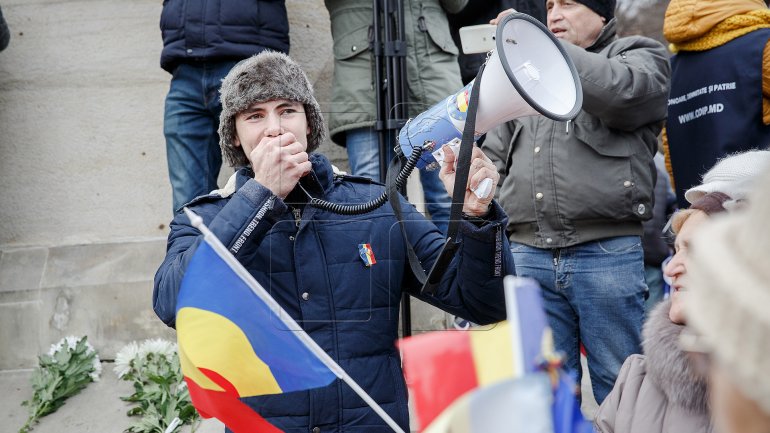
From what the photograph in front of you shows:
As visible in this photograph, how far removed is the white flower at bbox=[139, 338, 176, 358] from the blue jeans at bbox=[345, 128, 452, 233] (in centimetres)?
184

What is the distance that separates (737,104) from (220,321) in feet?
8.22

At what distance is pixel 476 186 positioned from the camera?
8.05 feet

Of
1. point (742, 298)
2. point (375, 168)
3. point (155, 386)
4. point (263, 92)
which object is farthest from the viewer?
point (155, 386)

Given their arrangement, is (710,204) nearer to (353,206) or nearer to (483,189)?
(483,189)

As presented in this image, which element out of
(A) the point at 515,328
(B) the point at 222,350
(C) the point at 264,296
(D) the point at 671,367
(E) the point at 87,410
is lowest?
(E) the point at 87,410

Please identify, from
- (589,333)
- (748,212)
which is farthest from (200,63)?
(748,212)

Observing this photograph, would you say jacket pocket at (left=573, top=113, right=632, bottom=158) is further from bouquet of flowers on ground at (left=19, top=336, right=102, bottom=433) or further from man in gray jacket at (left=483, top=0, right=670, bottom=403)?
bouquet of flowers on ground at (left=19, top=336, right=102, bottom=433)

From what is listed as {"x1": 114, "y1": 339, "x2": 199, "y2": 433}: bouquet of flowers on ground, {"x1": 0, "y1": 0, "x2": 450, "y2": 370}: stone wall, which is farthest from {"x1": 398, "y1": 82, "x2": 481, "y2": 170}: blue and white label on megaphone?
{"x1": 0, "y1": 0, "x2": 450, "y2": 370}: stone wall

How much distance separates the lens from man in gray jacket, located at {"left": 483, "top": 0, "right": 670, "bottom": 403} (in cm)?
351

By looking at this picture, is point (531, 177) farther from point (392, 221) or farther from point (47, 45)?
point (47, 45)

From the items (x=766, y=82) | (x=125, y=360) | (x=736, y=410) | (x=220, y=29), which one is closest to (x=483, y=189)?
(x=736, y=410)

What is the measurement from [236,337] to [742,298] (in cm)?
162

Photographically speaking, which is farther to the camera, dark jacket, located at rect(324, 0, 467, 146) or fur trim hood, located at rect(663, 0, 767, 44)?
fur trim hood, located at rect(663, 0, 767, 44)

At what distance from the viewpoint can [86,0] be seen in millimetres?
5316
